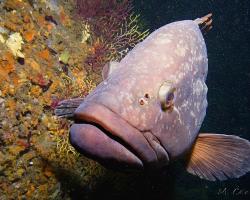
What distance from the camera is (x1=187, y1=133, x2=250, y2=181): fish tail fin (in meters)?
3.26

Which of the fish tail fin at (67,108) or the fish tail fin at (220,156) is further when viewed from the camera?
the fish tail fin at (220,156)

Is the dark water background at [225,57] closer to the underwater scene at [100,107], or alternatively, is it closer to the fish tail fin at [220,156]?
the underwater scene at [100,107]

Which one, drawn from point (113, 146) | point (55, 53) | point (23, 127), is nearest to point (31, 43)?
point (55, 53)

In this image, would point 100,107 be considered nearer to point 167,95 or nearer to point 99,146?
point 99,146

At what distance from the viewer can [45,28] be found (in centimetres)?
482

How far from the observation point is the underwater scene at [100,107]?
2.32m

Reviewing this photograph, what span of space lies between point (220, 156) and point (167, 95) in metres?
1.26

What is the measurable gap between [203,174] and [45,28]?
347 cm

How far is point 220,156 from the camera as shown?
3.32m

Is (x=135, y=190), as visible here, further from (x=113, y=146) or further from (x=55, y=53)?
(x=113, y=146)

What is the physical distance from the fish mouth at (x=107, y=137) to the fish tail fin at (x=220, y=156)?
135cm
